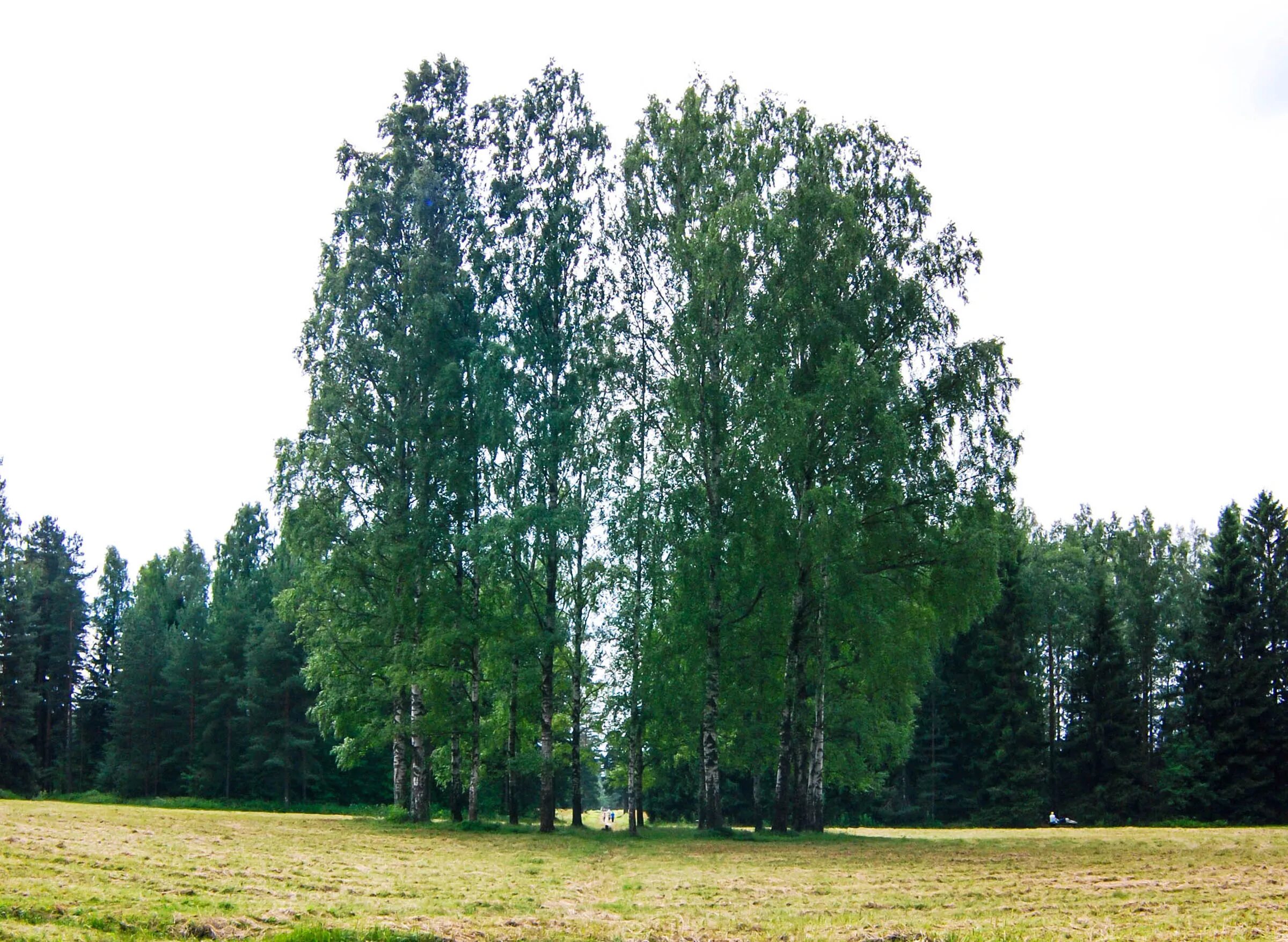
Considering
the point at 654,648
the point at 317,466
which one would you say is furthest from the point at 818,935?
the point at 317,466

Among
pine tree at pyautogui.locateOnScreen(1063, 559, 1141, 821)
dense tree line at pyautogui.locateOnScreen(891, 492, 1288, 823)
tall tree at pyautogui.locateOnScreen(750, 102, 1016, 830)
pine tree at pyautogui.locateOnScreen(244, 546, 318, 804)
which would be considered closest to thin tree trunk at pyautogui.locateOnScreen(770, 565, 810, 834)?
tall tree at pyautogui.locateOnScreen(750, 102, 1016, 830)

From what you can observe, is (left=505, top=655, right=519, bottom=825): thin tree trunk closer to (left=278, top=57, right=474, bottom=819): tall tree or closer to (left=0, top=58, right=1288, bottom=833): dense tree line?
(left=0, top=58, right=1288, bottom=833): dense tree line

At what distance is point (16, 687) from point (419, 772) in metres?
34.8

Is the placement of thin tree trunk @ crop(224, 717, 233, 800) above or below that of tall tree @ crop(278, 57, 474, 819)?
below

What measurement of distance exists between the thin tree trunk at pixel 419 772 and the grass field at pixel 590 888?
5.10m

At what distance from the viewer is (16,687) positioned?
5459 centimetres

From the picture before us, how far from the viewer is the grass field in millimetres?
11859

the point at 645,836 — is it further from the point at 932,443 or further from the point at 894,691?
the point at 932,443

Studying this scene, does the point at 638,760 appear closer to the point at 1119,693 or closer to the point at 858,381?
the point at 858,381

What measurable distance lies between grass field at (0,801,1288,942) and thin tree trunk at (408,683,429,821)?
5097 mm

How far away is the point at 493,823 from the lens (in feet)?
105

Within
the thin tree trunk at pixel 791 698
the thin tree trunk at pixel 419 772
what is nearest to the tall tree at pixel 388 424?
the thin tree trunk at pixel 419 772

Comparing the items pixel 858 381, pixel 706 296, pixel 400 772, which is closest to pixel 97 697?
pixel 400 772

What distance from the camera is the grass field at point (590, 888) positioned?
1186 centimetres
